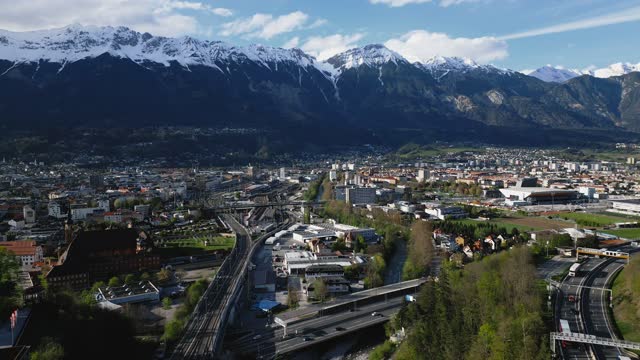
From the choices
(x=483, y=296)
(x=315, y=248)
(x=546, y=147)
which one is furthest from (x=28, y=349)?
(x=546, y=147)

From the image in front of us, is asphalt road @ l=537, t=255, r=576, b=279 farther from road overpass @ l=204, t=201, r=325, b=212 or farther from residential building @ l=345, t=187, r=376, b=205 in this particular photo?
road overpass @ l=204, t=201, r=325, b=212

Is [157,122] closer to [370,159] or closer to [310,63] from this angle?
[370,159]

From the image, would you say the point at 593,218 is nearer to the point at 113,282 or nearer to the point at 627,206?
the point at 627,206

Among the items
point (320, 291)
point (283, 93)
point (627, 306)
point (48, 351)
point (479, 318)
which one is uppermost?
point (283, 93)

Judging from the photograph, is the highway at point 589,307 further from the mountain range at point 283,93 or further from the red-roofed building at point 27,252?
the mountain range at point 283,93

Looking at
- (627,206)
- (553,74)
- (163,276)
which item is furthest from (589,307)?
(553,74)

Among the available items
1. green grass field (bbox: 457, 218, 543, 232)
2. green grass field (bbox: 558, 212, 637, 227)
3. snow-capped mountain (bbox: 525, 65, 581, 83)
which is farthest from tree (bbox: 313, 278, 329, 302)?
snow-capped mountain (bbox: 525, 65, 581, 83)

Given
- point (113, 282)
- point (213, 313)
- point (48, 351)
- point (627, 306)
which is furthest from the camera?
point (113, 282)
